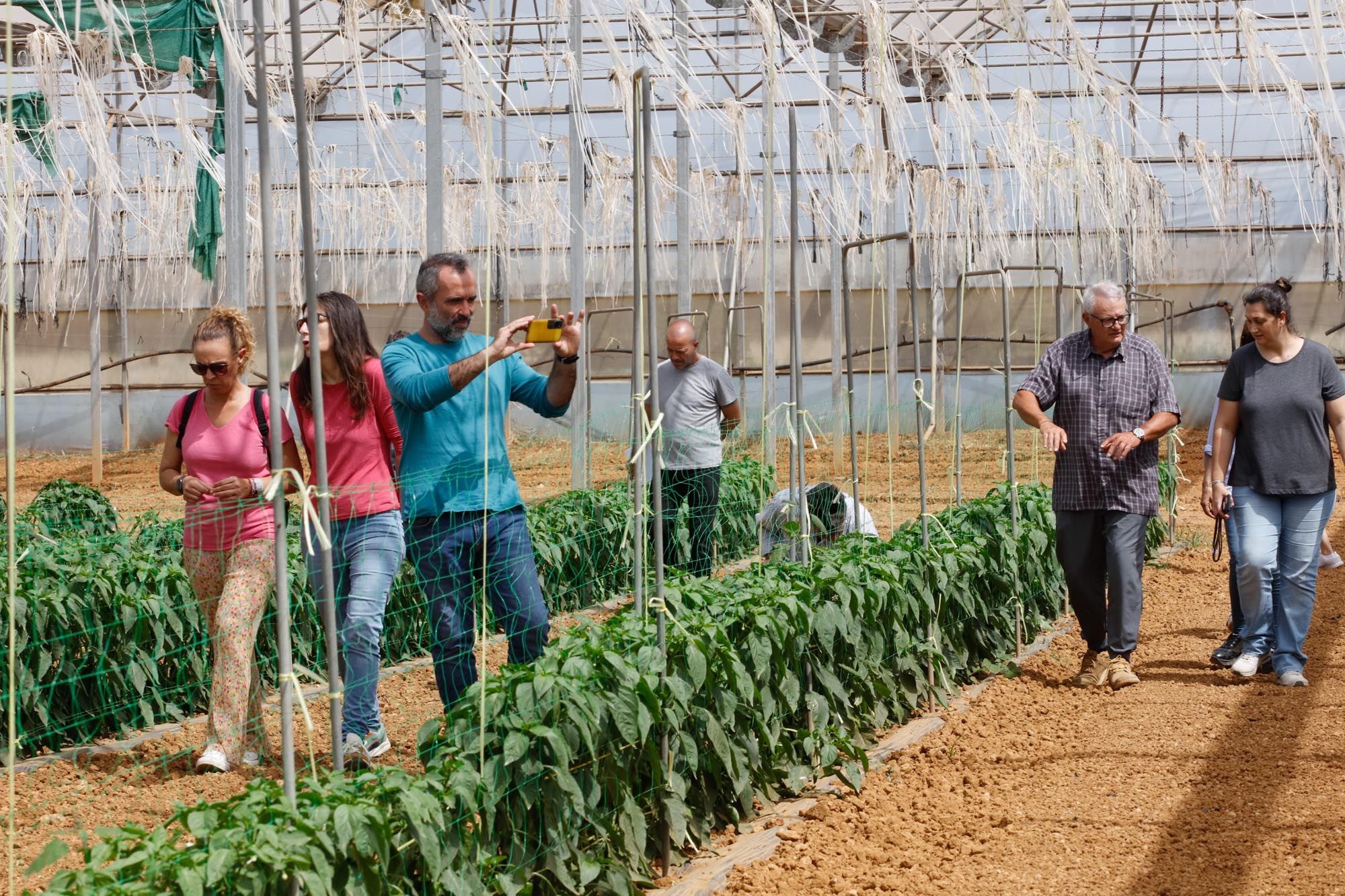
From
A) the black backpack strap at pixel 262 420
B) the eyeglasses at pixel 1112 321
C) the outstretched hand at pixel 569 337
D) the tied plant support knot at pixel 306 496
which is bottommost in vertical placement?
the tied plant support knot at pixel 306 496

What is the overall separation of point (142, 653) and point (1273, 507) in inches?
170

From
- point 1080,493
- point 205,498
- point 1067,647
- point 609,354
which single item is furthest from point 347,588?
point 609,354

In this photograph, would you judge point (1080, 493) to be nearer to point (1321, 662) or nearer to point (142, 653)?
point (1321, 662)

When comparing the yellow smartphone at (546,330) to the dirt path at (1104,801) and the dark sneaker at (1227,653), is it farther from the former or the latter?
the dark sneaker at (1227,653)

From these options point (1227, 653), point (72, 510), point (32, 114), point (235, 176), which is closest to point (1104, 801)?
point (1227, 653)

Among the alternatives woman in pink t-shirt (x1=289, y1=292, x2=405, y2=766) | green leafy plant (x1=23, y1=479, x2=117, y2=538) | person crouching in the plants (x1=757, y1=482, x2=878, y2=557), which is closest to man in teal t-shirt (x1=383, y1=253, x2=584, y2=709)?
woman in pink t-shirt (x1=289, y1=292, x2=405, y2=766)

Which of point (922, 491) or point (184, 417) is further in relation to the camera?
point (922, 491)

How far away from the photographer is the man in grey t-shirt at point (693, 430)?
21.7 feet

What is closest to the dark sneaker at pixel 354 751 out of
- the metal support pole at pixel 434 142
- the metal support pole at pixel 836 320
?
the metal support pole at pixel 434 142

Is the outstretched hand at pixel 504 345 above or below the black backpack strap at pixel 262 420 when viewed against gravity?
above

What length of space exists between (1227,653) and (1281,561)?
52 cm

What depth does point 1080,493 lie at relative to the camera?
16.6 ft

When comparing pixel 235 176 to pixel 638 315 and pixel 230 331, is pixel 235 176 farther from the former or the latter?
pixel 638 315

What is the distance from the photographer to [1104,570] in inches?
204
